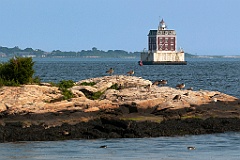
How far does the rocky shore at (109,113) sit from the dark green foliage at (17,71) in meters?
0.81

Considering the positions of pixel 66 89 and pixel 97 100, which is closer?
pixel 97 100

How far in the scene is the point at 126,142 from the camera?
27516 mm

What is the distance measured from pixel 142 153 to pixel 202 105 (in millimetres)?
9441

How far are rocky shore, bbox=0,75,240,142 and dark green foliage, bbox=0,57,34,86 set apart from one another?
0.81 metres

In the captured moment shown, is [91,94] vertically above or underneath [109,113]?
above

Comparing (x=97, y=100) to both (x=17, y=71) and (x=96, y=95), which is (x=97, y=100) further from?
(x=17, y=71)

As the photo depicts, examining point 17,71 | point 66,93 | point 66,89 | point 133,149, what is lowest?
point 133,149

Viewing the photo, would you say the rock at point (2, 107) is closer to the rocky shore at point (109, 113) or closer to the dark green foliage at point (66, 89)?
the rocky shore at point (109, 113)

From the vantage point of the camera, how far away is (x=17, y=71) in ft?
116

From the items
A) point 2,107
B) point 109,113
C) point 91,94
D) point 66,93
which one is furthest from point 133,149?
point 91,94

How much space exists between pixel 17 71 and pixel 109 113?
5729 mm

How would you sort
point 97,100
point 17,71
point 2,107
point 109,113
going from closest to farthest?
1. point 2,107
2. point 109,113
3. point 97,100
4. point 17,71

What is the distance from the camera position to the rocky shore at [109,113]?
28.8m

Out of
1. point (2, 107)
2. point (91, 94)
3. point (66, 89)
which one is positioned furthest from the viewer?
point (91, 94)
